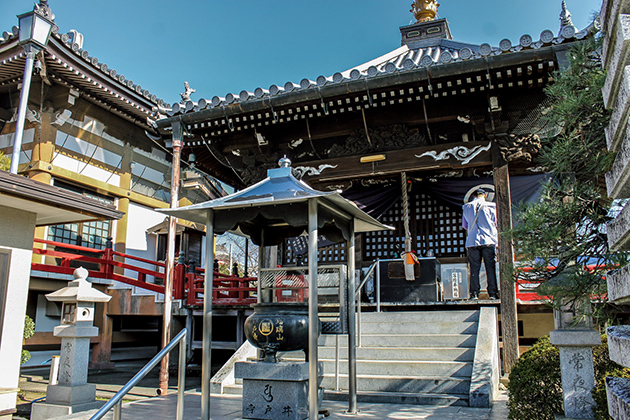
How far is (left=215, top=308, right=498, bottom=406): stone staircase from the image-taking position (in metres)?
6.19

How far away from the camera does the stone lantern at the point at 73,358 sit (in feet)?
22.7

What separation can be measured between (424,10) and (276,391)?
12.9 metres

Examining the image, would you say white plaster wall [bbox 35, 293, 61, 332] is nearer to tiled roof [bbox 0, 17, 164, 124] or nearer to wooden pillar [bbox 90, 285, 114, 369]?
wooden pillar [bbox 90, 285, 114, 369]

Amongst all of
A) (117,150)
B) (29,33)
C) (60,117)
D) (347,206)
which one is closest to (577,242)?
(347,206)

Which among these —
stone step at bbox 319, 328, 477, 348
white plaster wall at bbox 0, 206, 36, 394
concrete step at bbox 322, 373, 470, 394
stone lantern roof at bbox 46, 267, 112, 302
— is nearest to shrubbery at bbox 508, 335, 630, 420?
concrete step at bbox 322, 373, 470, 394

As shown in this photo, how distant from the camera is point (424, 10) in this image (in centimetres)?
1451

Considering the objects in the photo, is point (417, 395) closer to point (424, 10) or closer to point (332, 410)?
point (332, 410)

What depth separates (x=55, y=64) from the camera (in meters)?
12.6

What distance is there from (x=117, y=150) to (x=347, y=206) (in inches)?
536

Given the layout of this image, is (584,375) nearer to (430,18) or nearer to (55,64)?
(430,18)

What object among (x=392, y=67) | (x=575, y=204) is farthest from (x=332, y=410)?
(x=392, y=67)

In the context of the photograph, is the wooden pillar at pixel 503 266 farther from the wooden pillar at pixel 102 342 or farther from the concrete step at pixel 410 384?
the wooden pillar at pixel 102 342

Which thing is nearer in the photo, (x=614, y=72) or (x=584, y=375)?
(x=614, y=72)

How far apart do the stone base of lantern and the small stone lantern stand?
20.6 ft
